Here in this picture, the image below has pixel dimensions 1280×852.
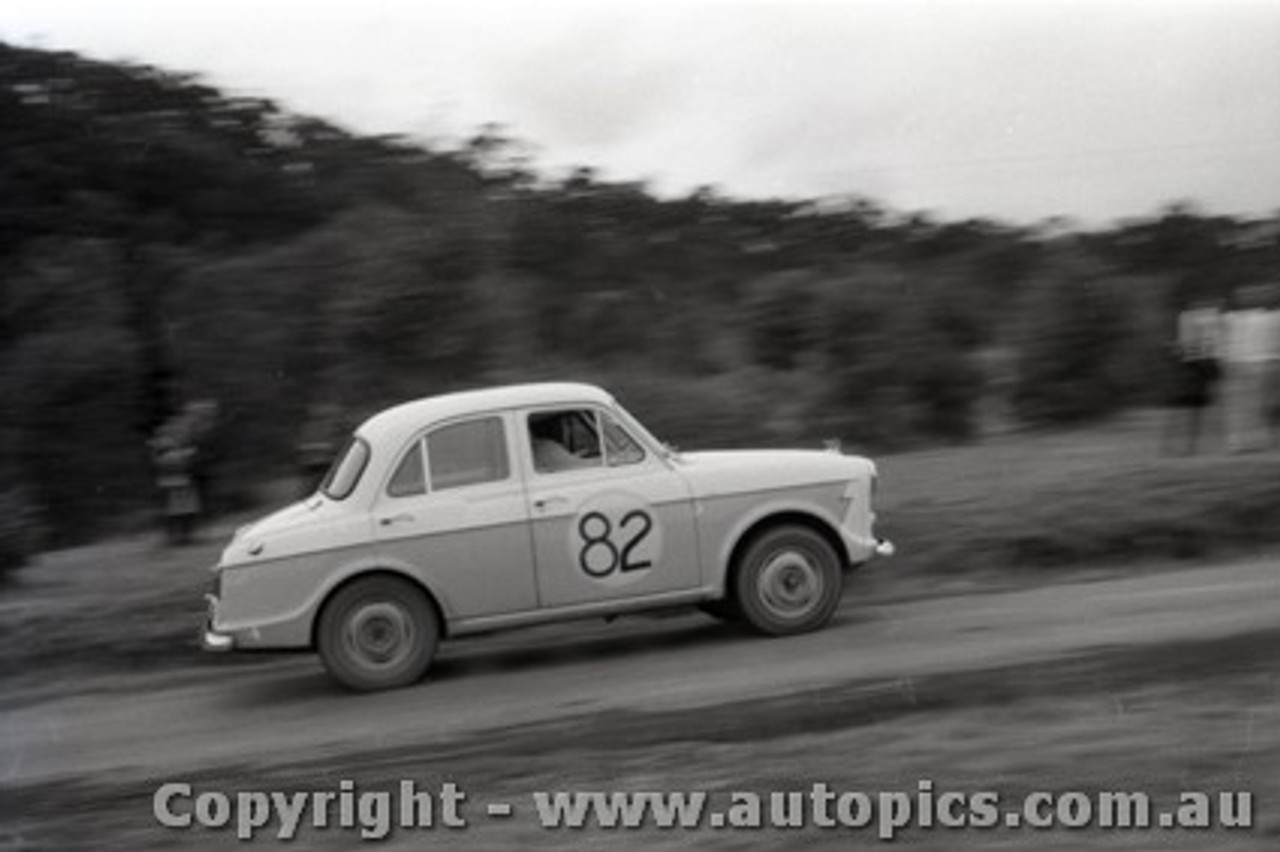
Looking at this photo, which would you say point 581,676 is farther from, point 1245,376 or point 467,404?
point 1245,376

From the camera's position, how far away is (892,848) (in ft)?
18.5

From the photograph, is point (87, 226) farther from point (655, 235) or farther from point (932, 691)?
point (932, 691)

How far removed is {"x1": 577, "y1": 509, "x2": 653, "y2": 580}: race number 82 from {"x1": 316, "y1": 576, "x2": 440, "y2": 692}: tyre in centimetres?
86

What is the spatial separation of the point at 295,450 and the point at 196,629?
136cm

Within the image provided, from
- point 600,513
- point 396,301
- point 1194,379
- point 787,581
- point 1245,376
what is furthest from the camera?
point 1245,376

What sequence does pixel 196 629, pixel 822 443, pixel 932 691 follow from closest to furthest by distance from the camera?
1. pixel 932 691
2. pixel 196 629
3. pixel 822 443

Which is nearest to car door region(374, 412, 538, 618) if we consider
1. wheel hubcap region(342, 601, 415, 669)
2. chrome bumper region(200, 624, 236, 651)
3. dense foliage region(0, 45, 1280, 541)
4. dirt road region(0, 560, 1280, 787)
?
wheel hubcap region(342, 601, 415, 669)

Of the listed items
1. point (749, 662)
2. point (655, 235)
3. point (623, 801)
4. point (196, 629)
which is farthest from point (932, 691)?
point (655, 235)

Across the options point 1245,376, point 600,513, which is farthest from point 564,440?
point 1245,376

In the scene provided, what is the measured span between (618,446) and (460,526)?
0.96m

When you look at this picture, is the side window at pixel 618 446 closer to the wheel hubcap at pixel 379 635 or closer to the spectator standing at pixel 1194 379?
the wheel hubcap at pixel 379 635

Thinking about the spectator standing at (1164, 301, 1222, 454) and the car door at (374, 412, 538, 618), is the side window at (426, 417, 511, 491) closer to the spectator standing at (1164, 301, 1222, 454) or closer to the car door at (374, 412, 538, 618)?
the car door at (374, 412, 538, 618)

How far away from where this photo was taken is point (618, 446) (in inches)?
356

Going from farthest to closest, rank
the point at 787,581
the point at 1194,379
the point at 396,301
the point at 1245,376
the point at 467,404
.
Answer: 1. the point at 1245,376
2. the point at 1194,379
3. the point at 396,301
4. the point at 787,581
5. the point at 467,404
